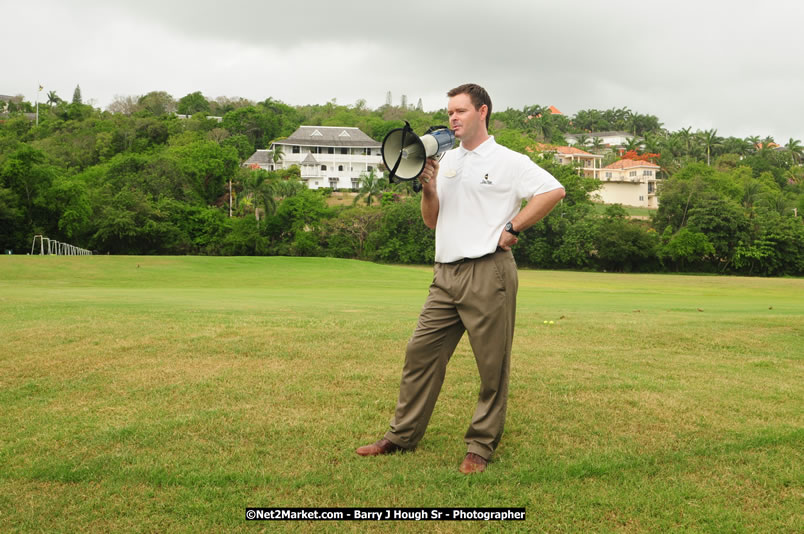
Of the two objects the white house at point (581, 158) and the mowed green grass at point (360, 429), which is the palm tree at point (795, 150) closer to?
the white house at point (581, 158)

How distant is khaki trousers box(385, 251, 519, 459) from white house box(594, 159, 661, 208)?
394 feet

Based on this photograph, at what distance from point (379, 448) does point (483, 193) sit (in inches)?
85.1

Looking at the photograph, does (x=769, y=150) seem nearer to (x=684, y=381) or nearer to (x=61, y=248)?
(x=61, y=248)

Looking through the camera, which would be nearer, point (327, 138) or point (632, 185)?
point (327, 138)

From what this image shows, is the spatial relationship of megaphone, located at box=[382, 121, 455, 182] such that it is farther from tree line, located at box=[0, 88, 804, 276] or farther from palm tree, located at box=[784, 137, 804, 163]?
palm tree, located at box=[784, 137, 804, 163]

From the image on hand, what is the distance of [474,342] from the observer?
201 inches

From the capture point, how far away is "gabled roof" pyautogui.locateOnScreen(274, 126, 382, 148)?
4304 inches

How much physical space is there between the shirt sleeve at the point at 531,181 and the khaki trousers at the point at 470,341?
1.63ft

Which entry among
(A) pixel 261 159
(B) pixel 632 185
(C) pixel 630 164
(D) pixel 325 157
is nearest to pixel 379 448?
(D) pixel 325 157

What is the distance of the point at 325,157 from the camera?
10975cm

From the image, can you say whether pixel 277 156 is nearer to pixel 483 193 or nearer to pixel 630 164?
pixel 630 164

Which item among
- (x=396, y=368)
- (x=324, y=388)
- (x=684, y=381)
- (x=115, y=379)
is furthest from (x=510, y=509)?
(x=115, y=379)

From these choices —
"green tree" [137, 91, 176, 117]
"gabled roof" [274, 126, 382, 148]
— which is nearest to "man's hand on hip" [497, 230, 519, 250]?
"gabled roof" [274, 126, 382, 148]

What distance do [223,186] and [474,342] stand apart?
90.0 metres
